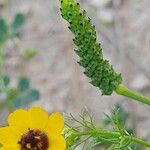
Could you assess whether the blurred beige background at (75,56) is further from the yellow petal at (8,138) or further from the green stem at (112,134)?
the yellow petal at (8,138)

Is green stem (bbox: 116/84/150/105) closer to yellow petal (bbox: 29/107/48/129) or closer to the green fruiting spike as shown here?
the green fruiting spike

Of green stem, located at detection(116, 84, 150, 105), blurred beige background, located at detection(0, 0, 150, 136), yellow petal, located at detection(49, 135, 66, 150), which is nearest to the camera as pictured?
yellow petal, located at detection(49, 135, 66, 150)

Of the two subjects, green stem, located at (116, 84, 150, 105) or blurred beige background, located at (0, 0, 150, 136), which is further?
blurred beige background, located at (0, 0, 150, 136)

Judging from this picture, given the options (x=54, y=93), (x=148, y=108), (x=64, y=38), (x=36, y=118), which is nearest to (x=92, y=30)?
(x=36, y=118)

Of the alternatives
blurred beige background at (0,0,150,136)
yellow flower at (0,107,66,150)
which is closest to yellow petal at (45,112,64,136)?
yellow flower at (0,107,66,150)

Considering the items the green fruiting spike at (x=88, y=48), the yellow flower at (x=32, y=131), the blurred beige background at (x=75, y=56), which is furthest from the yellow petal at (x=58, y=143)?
the blurred beige background at (x=75, y=56)

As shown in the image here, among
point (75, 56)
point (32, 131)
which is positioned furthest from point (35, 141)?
point (75, 56)
